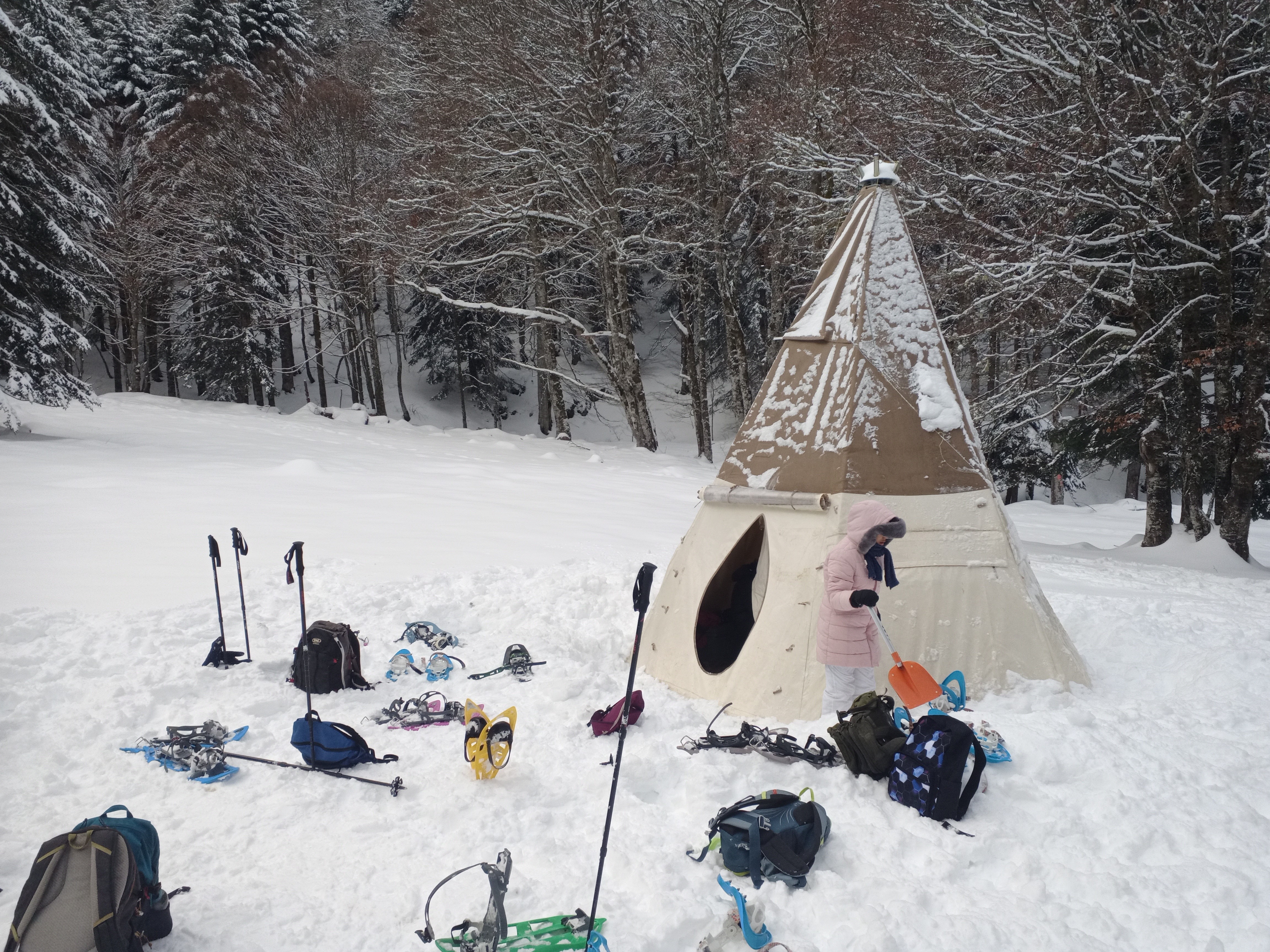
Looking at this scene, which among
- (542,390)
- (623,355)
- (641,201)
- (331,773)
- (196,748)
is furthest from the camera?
(542,390)

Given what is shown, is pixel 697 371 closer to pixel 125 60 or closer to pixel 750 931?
pixel 750 931

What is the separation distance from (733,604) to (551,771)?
3177mm

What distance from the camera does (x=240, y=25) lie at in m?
26.7

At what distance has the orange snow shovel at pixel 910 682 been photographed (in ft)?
15.3

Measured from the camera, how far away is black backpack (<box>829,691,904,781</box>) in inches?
161

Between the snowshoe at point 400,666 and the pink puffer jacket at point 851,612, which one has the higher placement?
the pink puffer jacket at point 851,612

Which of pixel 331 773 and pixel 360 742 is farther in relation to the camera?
pixel 360 742

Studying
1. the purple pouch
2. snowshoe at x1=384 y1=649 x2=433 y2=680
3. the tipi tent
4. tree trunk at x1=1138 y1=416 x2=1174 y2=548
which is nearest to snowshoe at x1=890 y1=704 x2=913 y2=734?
the tipi tent

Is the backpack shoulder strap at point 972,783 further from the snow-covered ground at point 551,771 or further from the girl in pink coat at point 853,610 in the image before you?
the girl in pink coat at point 853,610

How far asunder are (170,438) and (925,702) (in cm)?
1538

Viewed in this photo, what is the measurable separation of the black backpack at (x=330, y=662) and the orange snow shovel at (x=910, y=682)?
352cm

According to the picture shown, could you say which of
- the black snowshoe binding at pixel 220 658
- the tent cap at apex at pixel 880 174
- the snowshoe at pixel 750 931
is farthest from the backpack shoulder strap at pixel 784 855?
the tent cap at apex at pixel 880 174

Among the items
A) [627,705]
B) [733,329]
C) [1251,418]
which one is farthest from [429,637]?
[733,329]

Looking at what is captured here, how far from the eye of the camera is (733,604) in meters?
7.31
